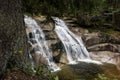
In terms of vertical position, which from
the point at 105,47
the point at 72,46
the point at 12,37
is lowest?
the point at 105,47

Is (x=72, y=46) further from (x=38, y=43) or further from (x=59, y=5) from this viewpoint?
(x=59, y=5)

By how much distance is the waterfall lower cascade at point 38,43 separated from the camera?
12.1m

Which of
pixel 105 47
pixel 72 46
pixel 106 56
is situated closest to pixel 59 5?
pixel 72 46

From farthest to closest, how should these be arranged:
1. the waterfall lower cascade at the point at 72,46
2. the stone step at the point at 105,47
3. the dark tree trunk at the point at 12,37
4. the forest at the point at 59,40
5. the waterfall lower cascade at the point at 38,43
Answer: the stone step at the point at 105,47 < the waterfall lower cascade at the point at 72,46 < the waterfall lower cascade at the point at 38,43 < the forest at the point at 59,40 < the dark tree trunk at the point at 12,37

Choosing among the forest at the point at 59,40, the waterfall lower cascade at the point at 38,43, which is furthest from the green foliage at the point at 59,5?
the waterfall lower cascade at the point at 38,43

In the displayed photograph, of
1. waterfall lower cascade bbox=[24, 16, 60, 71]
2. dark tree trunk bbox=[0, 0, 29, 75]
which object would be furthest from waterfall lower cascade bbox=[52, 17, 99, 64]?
dark tree trunk bbox=[0, 0, 29, 75]

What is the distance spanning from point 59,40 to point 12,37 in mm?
9891

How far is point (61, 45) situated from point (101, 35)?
3.42 meters

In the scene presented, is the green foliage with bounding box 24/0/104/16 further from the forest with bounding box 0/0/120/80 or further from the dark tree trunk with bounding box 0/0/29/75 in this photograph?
the dark tree trunk with bounding box 0/0/29/75

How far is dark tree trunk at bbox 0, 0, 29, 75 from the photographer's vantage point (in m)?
3.43

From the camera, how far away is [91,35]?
1520 cm

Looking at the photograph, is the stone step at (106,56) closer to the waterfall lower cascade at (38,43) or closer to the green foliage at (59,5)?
the waterfall lower cascade at (38,43)

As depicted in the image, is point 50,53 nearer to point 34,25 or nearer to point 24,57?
point 34,25

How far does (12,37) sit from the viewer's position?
3594mm
